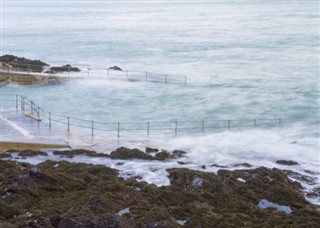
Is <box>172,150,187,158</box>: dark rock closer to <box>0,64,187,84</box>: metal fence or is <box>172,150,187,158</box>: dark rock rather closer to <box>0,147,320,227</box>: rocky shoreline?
<box>0,147,320,227</box>: rocky shoreline

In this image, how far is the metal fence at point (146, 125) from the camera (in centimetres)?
2820

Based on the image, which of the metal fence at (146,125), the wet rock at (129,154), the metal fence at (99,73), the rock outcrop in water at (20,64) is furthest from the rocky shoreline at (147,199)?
the rock outcrop in water at (20,64)

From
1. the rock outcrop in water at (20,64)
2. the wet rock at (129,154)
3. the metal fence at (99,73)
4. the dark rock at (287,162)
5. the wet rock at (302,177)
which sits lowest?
the wet rock at (302,177)

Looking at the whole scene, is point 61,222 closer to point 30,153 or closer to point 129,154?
point 129,154

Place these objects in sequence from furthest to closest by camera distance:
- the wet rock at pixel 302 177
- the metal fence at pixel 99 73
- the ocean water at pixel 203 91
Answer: the metal fence at pixel 99 73, the ocean water at pixel 203 91, the wet rock at pixel 302 177

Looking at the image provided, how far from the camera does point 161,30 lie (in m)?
95.4

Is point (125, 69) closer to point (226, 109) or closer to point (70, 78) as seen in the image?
point (70, 78)

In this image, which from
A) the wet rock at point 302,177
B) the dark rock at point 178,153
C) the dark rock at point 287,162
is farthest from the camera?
the dark rock at point 178,153

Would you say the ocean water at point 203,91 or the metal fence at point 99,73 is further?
the metal fence at point 99,73

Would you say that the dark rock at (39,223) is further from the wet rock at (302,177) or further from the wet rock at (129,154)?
the wet rock at (302,177)

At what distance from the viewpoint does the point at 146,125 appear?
29.7 meters

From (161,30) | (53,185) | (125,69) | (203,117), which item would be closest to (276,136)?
(203,117)

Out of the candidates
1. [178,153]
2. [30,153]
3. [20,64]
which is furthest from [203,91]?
[30,153]

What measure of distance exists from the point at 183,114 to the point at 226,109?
2.89m
